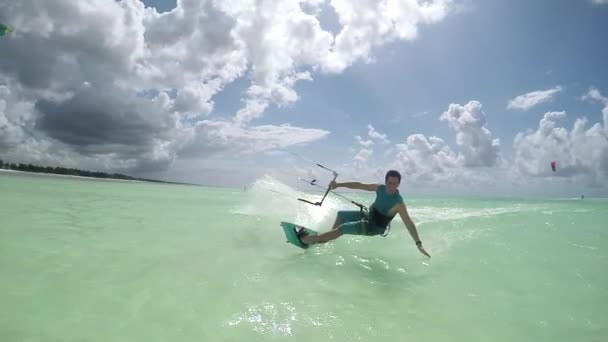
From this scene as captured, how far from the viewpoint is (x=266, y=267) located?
7.00m

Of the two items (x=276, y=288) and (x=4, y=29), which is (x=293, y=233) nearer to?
(x=276, y=288)

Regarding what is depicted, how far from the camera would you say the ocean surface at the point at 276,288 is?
13.9 feet

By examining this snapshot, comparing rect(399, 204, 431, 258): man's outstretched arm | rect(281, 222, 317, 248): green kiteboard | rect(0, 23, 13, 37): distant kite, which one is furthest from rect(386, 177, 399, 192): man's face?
rect(0, 23, 13, 37): distant kite

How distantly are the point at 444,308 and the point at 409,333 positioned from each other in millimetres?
1307

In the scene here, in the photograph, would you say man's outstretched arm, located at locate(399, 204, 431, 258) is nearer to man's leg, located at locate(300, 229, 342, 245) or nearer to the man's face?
the man's face

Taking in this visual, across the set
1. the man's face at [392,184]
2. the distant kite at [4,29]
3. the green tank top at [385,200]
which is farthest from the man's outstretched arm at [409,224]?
the distant kite at [4,29]

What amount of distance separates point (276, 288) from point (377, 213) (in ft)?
14.3

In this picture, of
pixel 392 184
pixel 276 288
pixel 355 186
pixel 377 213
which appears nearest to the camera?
pixel 276 288

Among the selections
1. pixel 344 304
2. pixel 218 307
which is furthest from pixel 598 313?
pixel 218 307

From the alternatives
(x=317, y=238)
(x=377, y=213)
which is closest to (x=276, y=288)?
(x=317, y=238)

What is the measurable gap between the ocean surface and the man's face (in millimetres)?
1911

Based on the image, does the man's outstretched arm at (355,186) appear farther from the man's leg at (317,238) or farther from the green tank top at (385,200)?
the man's leg at (317,238)

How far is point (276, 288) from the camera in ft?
18.6

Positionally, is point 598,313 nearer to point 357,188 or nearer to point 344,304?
point 344,304
